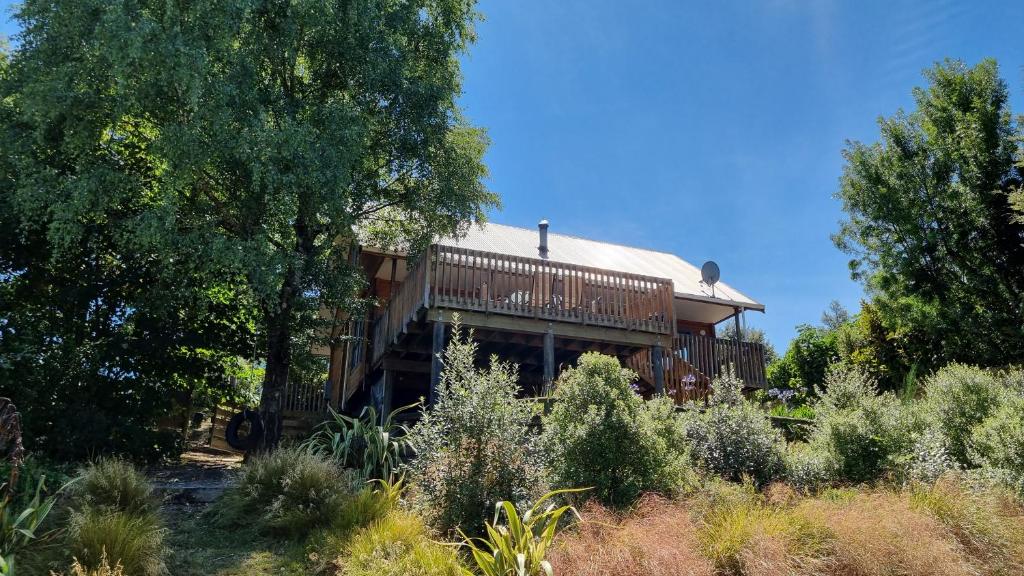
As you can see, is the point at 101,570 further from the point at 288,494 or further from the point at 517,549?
the point at 517,549

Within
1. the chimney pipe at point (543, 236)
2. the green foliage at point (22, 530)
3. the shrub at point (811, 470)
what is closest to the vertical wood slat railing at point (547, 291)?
the chimney pipe at point (543, 236)

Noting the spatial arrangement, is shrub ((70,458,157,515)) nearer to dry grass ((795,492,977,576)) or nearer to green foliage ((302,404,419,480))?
green foliage ((302,404,419,480))

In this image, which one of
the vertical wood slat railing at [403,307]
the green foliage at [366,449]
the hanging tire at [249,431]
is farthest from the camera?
the vertical wood slat railing at [403,307]

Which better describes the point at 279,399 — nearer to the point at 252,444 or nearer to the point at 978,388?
the point at 252,444

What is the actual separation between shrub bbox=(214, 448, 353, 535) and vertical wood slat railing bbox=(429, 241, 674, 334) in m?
5.08

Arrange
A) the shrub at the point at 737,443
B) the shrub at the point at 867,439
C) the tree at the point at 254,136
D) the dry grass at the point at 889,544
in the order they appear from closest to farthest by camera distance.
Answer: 1. the dry grass at the point at 889,544
2. the shrub at the point at 737,443
3. the shrub at the point at 867,439
4. the tree at the point at 254,136

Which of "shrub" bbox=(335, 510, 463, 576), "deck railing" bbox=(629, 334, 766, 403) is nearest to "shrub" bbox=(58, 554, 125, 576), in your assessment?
"shrub" bbox=(335, 510, 463, 576)

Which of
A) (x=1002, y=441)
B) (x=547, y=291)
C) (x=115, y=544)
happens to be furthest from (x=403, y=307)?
(x=1002, y=441)

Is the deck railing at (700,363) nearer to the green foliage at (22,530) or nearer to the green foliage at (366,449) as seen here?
the green foliage at (366,449)

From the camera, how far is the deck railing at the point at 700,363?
15891 millimetres

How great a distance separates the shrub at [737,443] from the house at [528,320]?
368 centimetres

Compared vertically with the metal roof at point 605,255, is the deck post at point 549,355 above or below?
below

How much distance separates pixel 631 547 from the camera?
5.25 m

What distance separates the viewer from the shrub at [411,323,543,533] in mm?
6188
